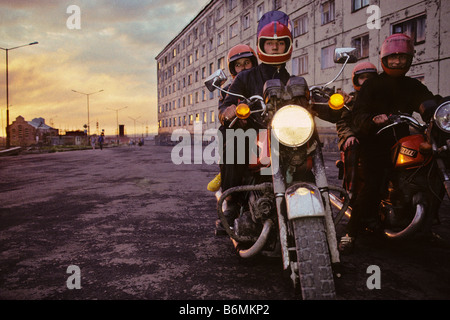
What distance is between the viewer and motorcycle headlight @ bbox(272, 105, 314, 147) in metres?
2.15

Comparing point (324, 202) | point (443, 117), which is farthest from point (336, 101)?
point (443, 117)

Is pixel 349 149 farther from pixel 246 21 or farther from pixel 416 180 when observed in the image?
pixel 246 21

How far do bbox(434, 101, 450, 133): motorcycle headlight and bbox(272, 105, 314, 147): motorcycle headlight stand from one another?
1128 millimetres

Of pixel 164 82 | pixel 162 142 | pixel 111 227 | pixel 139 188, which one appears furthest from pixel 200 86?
pixel 111 227

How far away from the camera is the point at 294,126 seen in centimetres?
215

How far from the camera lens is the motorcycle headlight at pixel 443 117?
2.49 m

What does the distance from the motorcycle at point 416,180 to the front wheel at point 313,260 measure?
138 centimetres

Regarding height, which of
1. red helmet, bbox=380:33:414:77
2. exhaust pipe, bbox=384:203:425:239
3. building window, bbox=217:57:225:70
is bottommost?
exhaust pipe, bbox=384:203:425:239

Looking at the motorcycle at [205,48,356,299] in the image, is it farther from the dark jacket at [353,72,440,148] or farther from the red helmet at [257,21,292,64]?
the dark jacket at [353,72,440,148]

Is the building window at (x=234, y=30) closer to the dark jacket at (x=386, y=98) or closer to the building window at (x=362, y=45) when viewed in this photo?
the building window at (x=362, y=45)

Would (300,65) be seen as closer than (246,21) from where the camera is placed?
Yes

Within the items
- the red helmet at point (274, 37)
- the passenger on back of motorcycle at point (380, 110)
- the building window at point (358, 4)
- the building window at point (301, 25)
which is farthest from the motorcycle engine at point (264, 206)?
the building window at point (301, 25)

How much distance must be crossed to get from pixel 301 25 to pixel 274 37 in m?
26.1

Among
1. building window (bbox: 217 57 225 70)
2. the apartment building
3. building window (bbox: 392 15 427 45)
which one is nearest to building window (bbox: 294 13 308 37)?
the apartment building
